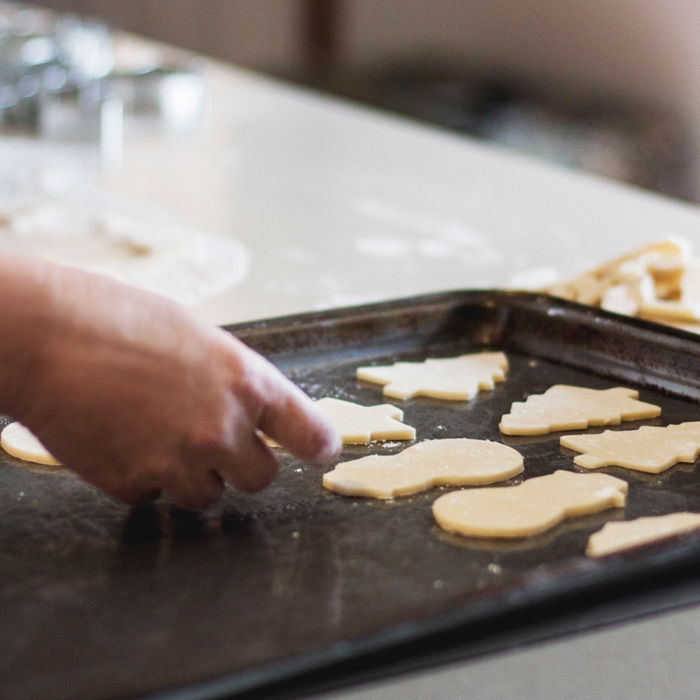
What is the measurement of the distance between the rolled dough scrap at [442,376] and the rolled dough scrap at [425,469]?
0.12 metres

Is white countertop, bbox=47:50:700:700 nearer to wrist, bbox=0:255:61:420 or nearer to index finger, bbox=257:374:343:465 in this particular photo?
index finger, bbox=257:374:343:465

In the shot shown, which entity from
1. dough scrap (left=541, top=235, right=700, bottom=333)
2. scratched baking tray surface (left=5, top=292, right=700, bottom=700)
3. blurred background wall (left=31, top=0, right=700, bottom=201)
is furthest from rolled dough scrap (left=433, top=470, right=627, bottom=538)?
blurred background wall (left=31, top=0, right=700, bottom=201)

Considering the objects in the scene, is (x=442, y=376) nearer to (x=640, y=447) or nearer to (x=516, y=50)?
(x=640, y=447)

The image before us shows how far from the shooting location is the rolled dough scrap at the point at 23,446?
2.51 ft

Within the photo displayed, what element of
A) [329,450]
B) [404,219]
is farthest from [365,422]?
[404,219]

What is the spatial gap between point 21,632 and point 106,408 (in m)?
0.13

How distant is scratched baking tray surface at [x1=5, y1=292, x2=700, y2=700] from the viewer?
0.52m

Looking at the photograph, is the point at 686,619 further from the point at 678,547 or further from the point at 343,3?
the point at 343,3

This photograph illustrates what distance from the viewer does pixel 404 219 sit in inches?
64.7

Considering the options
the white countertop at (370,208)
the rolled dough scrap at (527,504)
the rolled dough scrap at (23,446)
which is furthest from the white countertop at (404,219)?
the rolled dough scrap at (23,446)

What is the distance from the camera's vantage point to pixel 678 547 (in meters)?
0.60

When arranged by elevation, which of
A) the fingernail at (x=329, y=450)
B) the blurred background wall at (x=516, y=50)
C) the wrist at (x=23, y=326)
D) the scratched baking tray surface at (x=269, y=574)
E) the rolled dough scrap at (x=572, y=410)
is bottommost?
the scratched baking tray surface at (x=269, y=574)

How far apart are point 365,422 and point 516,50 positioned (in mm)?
2992

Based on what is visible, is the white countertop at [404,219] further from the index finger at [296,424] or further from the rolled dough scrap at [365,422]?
the rolled dough scrap at [365,422]
